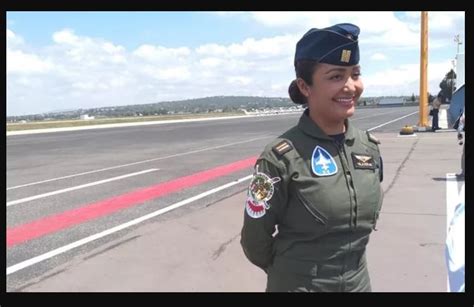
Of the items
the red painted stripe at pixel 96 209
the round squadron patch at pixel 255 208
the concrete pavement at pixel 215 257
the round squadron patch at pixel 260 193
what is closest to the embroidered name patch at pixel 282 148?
the round squadron patch at pixel 260 193

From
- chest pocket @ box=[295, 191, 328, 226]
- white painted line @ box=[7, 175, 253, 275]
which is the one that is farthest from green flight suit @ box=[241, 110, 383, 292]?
white painted line @ box=[7, 175, 253, 275]

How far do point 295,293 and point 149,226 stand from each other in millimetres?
4973

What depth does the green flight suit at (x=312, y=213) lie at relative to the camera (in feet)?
6.56

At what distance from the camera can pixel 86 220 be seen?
750 cm

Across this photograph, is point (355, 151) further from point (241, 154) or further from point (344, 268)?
point (241, 154)

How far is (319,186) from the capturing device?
1994 millimetres

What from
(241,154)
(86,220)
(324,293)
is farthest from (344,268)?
(241,154)

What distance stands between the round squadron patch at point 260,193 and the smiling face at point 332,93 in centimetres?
35

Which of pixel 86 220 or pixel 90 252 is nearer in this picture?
pixel 90 252

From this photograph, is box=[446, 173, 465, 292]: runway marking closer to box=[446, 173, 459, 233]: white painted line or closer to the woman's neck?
box=[446, 173, 459, 233]: white painted line

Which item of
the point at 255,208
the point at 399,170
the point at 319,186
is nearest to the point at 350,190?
the point at 319,186

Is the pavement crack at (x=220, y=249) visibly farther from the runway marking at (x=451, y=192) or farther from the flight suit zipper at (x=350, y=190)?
the flight suit zipper at (x=350, y=190)

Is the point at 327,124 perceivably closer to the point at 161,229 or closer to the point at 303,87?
the point at 303,87

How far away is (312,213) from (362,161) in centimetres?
35
